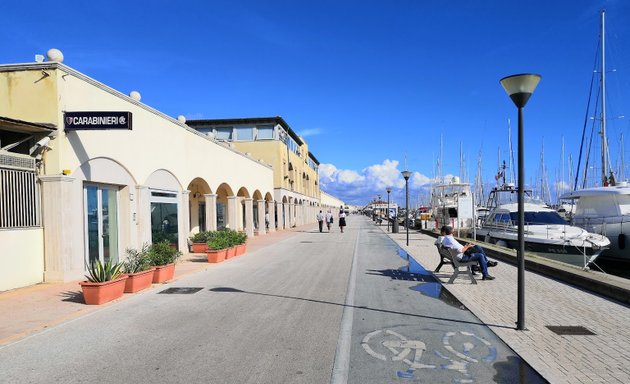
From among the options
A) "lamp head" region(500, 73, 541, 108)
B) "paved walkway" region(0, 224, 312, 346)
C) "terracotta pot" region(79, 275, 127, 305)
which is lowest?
"paved walkway" region(0, 224, 312, 346)

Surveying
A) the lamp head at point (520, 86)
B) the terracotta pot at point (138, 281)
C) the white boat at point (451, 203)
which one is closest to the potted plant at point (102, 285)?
the terracotta pot at point (138, 281)

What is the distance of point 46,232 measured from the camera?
10.8 m

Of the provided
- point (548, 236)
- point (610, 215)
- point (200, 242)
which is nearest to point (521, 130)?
point (548, 236)

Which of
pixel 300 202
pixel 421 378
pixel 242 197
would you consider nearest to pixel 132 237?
pixel 421 378

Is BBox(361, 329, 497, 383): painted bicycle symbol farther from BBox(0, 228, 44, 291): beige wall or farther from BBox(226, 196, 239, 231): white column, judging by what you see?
BBox(226, 196, 239, 231): white column

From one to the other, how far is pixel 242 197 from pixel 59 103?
19.5 metres

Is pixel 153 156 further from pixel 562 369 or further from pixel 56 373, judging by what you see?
pixel 562 369

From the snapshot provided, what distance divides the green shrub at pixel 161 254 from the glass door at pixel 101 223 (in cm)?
190

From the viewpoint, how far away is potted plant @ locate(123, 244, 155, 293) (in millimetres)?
9750

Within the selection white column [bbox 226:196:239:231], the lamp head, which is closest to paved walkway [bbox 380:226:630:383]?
the lamp head

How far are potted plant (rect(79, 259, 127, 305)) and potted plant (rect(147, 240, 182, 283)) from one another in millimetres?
1731

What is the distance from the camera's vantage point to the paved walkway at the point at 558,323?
16.7 feet

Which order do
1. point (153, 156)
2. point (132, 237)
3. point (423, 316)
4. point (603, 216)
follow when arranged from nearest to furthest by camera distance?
point (423, 316) < point (132, 237) < point (153, 156) < point (603, 216)

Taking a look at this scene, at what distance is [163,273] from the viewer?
37.0 ft
